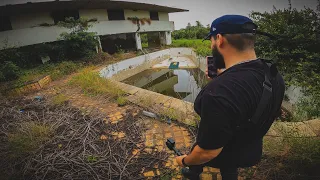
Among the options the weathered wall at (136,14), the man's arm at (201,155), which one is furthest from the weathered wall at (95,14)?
the man's arm at (201,155)

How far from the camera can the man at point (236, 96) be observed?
3.13 ft

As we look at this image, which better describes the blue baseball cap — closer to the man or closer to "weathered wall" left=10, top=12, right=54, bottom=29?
the man

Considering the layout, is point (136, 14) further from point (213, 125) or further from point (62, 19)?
point (213, 125)

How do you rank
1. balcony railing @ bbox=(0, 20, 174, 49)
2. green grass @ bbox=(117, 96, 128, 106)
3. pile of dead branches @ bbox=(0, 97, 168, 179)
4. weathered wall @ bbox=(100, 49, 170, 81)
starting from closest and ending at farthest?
pile of dead branches @ bbox=(0, 97, 168, 179), green grass @ bbox=(117, 96, 128, 106), weathered wall @ bbox=(100, 49, 170, 81), balcony railing @ bbox=(0, 20, 174, 49)

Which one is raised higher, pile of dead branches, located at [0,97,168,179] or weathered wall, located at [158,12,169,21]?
weathered wall, located at [158,12,169,21]

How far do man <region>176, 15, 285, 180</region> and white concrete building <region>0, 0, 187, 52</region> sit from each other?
13.1 meters

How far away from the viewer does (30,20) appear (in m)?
11.5

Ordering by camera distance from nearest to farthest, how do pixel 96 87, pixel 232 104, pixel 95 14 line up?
pixel 232 104, pixel 96 87, pixel 95 14

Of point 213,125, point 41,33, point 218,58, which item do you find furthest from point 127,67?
point 213,125

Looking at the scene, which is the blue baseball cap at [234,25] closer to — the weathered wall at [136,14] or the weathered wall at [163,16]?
the weathered wall at [136,14]

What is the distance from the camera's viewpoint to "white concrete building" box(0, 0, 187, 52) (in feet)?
34.9

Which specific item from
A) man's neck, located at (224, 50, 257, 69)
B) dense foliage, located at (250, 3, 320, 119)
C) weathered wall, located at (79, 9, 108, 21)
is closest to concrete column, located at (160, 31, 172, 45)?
weathered wall, located at (79, 9, 108, 21)

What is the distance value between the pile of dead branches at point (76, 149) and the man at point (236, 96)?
5.05 feet

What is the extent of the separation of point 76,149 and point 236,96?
271 centimetres
